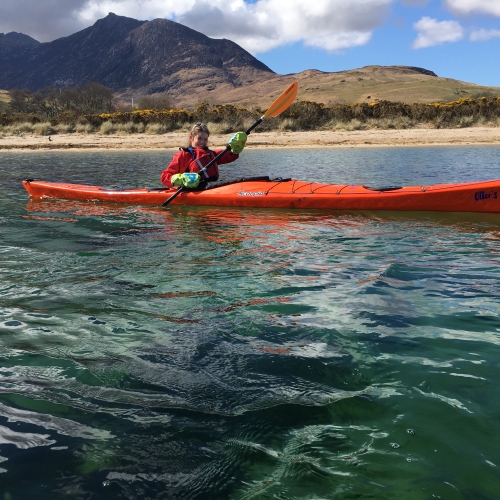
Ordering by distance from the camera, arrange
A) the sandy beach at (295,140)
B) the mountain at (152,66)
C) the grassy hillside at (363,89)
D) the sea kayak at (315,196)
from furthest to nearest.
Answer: the mountain at (152,66), the grassy hillside at (363,89), the sandy beach at (295,140), the sea kayak at (315,196)

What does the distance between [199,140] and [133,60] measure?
140m

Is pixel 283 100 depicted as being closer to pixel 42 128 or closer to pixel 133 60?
pixel 42 128

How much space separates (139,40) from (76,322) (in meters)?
158

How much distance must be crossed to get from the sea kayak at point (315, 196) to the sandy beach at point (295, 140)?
40.4ft

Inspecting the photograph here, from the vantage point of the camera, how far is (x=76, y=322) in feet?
10.4

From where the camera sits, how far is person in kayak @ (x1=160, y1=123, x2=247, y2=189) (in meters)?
7.64

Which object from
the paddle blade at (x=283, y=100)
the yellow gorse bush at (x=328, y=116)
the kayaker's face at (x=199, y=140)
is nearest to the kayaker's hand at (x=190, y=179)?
the kayaker's face at (x=199, y=140)

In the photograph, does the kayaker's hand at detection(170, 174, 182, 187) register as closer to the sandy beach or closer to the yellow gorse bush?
→ the sandy beach

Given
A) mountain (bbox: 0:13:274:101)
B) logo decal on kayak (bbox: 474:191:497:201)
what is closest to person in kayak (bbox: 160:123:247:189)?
logo decal on kayak (bbox: 474:191:497:201)

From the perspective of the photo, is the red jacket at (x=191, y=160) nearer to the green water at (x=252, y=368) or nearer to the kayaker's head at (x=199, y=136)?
the kayaker's head at (x=199, y=136)

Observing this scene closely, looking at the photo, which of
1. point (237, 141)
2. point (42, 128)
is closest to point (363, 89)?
point (42, 128)

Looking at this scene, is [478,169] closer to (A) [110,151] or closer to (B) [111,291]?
(B) [111,291]

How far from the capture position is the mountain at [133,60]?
405 ft

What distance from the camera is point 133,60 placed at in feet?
446
